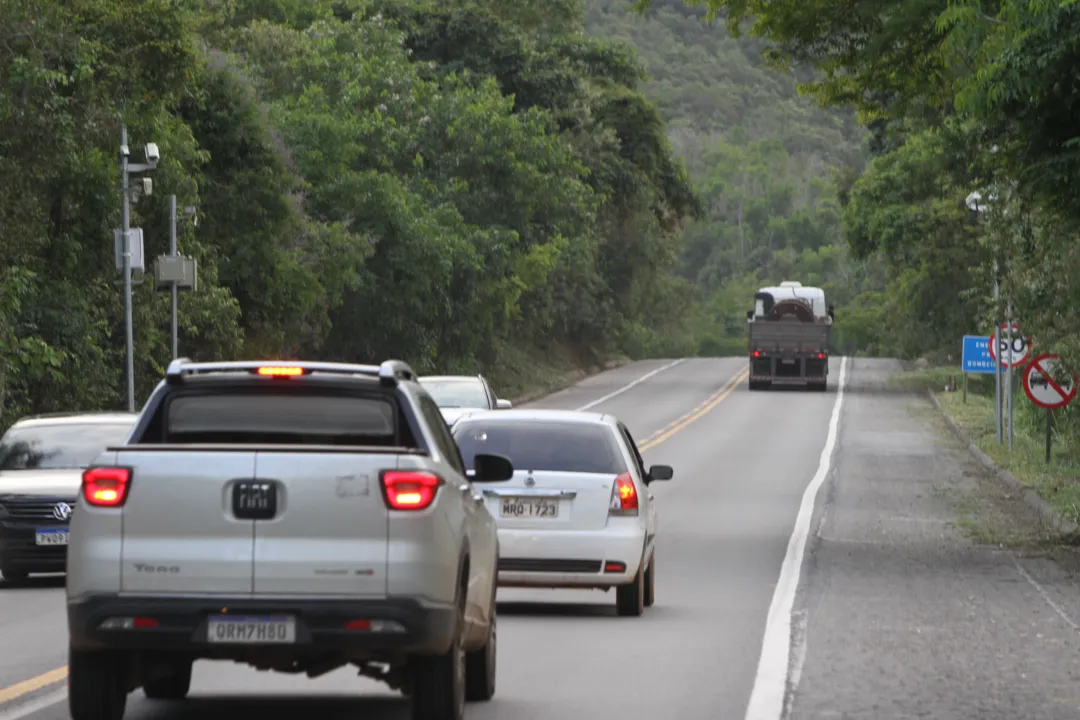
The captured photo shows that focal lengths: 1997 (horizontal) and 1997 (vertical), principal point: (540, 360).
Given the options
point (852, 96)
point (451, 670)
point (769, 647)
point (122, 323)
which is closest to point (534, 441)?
point (769, 647)

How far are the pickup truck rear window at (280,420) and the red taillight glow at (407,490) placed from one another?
752 mm

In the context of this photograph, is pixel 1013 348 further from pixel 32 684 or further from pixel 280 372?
pixel 280 372

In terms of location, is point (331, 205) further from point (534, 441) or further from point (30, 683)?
point (30, 683)

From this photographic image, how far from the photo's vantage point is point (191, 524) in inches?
335

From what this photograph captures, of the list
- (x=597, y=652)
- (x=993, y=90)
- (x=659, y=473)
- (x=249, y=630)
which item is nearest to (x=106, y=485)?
(x=249, y=630)

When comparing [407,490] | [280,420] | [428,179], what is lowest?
[407,490]

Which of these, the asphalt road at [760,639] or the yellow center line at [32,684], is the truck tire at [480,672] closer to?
the asphalt road at [760,639]

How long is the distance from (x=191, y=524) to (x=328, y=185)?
151 ft

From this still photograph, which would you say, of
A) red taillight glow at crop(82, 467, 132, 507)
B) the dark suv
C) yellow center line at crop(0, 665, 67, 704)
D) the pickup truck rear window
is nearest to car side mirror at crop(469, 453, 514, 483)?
the pickup truck rear window

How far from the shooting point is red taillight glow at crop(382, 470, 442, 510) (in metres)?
8.57

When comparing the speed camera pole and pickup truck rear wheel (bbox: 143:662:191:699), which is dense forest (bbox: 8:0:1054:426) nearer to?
the speed camera pole

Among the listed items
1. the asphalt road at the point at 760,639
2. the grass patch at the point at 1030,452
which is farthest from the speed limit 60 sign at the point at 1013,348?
the asphalt road at the point at 760,639

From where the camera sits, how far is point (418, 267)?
54.9m

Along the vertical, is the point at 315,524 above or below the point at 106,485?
below
